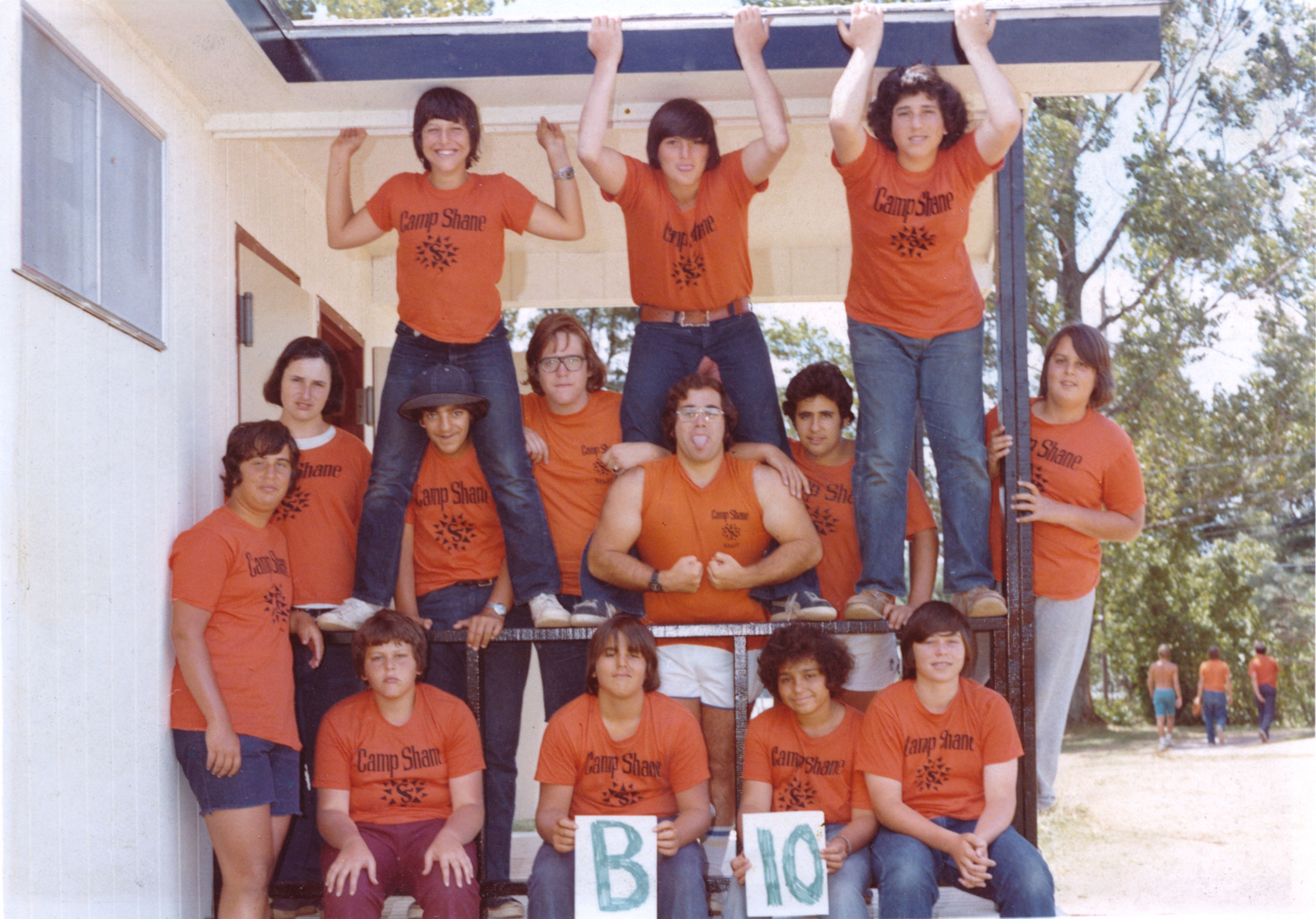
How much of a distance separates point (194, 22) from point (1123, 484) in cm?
369

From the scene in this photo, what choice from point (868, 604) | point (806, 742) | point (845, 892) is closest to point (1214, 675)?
point (868, 604)

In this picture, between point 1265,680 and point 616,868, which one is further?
point 1265,680

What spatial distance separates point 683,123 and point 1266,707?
18.5 m

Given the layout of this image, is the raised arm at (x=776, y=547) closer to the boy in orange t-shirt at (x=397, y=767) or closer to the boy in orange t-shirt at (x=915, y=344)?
the boy in orange t-shirt at (x=915, y=344)

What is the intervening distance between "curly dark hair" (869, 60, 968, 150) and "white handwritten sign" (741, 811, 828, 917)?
241 centimetres

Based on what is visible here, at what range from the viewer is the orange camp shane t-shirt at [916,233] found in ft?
15.0

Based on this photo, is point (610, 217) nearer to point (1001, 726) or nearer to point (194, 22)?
point (194, 22)

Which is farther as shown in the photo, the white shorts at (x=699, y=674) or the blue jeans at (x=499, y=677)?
the blue jeans at (x=499, y=677)

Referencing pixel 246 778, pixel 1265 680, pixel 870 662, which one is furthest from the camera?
pixel 1265 680

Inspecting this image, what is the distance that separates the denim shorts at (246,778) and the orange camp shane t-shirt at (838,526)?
2.11 metres

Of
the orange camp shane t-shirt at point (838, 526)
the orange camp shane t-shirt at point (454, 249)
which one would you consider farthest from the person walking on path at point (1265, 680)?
the orange camp shane t-shirt at point (454, 249)

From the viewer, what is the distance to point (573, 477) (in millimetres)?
5062

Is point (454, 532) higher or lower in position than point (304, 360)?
lower

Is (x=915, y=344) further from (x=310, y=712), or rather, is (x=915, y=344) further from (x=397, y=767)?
(x=310, y=712)
